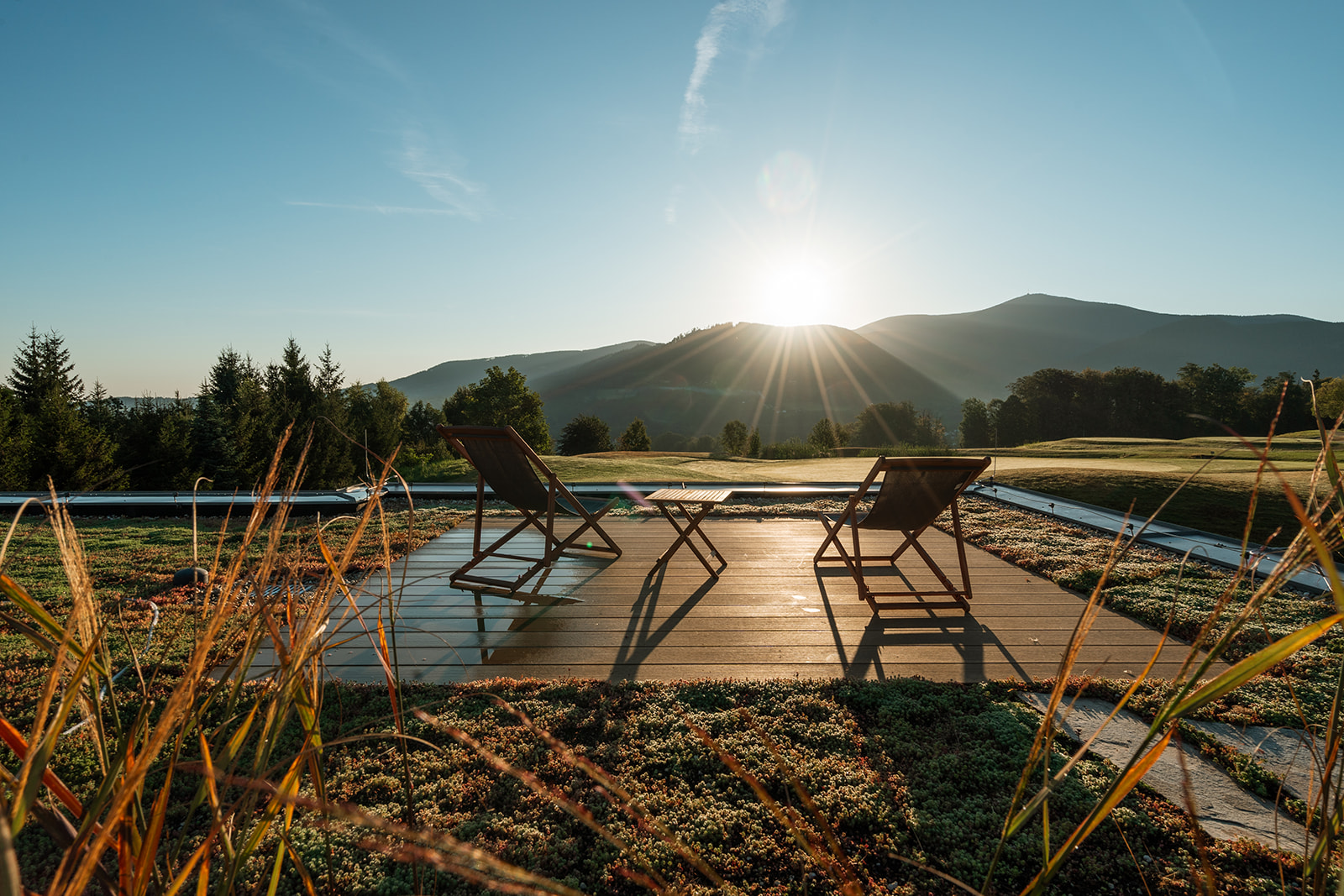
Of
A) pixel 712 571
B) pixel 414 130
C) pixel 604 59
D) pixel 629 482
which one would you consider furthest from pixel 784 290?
pixel 414 130

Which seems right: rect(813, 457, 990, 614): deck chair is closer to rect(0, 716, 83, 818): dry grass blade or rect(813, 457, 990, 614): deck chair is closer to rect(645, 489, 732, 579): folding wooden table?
rect(645, 489, 732, 579): folding wooden table

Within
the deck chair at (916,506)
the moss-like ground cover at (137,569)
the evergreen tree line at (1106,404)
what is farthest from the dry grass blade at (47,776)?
the evergreen tree line at (1106,404)

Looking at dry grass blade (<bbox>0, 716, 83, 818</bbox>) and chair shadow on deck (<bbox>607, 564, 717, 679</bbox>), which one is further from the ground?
dry grass blade (<bbox>0, 716, 83, 818</bbox>)

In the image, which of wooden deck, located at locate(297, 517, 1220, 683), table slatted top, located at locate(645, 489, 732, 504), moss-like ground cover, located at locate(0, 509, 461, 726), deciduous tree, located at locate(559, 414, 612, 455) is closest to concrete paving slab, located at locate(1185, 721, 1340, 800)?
wooden deck, located at locate(297, 517, 1220, 683)

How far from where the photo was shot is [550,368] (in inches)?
7293

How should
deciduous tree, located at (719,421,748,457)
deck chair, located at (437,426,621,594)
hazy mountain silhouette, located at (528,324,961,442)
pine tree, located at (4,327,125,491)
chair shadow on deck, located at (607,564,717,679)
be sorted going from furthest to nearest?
hazy mountain silhouette, located at (528,324,961,442)
deciduous tree, located at (719,421,748,457)
pine tree, located at (4,327,125,491)
deck chair, located at (437,426,621,594)
chair shadow on deck, located at (607,564,717,679)

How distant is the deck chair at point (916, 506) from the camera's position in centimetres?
377

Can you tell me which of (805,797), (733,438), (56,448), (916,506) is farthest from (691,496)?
(733,438)

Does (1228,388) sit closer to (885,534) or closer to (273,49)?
(885,534)

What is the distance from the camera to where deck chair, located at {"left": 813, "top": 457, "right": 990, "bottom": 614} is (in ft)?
12.4

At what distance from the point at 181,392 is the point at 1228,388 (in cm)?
6318

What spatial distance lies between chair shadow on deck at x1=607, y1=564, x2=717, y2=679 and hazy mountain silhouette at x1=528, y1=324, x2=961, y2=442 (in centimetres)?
8817

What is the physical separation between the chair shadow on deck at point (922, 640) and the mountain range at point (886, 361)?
271ft

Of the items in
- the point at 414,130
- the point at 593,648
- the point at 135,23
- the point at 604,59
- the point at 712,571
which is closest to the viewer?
the point at 593,648
